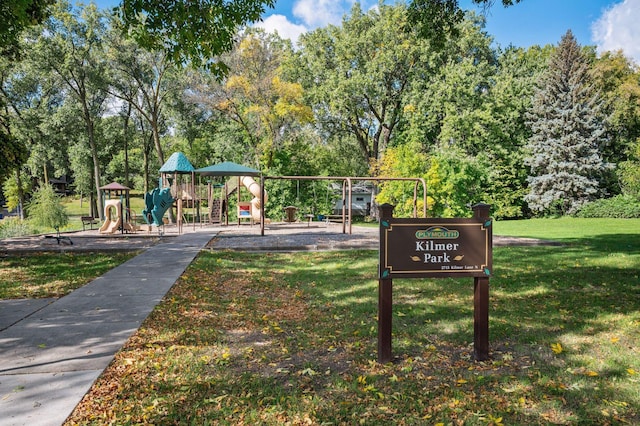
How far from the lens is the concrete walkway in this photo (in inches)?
113

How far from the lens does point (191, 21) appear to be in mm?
6395

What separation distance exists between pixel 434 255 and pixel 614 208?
2569 centimetres

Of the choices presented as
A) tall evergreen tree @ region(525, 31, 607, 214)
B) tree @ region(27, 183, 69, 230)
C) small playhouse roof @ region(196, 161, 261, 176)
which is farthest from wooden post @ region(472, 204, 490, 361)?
tall evergreen tree @ region(525, 31, 607, 214)

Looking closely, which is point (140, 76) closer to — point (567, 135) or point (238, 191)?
point (238, 191)

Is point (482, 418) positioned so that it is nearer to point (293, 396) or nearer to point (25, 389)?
point (293, 396)

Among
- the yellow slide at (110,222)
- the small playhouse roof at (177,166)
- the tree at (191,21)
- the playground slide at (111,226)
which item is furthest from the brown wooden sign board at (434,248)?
the small playhouse roof at (177,166)

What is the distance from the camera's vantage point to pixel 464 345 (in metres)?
4.08

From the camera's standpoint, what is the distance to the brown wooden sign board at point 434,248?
3.75 m

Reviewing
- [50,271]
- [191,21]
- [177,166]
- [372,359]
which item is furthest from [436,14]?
[177,166]

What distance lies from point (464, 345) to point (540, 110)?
1101 inches

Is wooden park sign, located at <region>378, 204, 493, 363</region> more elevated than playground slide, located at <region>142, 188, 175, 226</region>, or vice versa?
playground slide, located at <region>142, 188, 175, 226</region>

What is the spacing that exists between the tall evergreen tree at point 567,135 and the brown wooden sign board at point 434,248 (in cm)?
2662

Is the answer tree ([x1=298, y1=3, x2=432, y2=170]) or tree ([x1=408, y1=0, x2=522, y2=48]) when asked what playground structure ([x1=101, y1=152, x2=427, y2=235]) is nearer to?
tree ([x1=408, y1=0, x2=522, y2=48])

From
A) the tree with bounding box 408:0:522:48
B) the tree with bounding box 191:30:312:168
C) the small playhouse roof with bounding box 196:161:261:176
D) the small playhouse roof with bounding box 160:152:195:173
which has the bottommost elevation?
the small playhouse roof with bounding box 196:161:261:176
